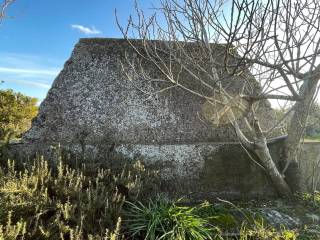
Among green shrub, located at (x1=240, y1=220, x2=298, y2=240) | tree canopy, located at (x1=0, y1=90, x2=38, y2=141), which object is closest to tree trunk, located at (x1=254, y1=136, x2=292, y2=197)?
green shrub, located at (x1=240, y1=220, x2=298, y2=240)

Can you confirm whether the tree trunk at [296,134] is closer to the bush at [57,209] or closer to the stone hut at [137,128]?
the stone hut at [137,128]

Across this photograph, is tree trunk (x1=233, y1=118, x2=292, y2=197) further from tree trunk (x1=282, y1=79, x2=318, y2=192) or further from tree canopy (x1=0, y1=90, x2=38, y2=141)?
tree canopy (x1=0, y1=90, x2=38, y2=141)

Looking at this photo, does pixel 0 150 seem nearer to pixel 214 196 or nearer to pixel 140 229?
pixel 140 229

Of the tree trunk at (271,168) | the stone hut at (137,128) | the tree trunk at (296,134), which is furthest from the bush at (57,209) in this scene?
the tree trunk at (296,134)

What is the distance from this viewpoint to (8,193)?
3.13 meters

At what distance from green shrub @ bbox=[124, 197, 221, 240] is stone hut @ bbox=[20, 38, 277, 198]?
1075 millimetres

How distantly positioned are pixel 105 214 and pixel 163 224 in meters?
0.68

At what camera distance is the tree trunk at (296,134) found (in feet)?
15.4

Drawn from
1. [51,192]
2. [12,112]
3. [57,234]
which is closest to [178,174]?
[51,192]

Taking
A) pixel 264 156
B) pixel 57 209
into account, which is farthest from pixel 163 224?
pixel 264 156

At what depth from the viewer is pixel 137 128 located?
504 cm

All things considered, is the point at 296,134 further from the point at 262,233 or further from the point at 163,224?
the point at 163,224

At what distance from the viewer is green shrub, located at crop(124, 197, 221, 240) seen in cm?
335

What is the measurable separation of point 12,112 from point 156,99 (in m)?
8.63
